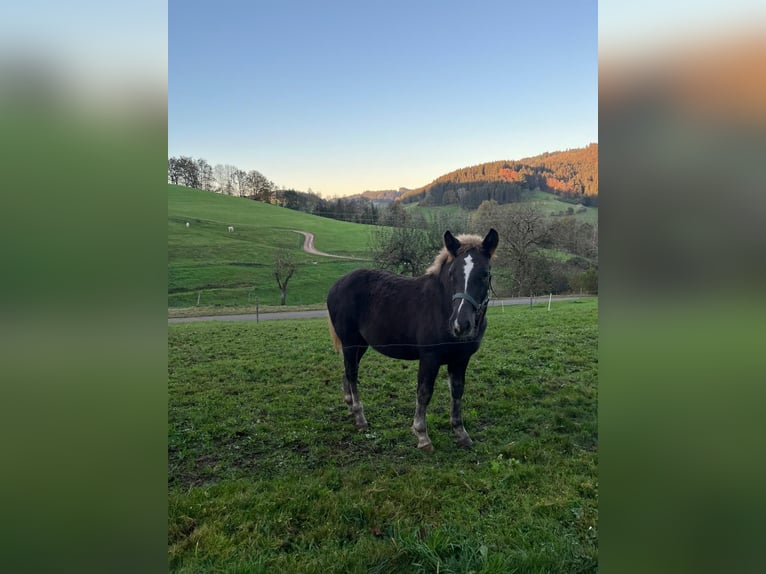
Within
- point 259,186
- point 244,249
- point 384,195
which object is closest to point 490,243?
point 384,195

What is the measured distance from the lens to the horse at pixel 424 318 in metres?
3.87

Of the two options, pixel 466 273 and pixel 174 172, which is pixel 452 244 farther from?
pixel 174 172

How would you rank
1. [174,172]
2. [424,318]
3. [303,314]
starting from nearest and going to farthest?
[174,172], [424,318], [303,314]

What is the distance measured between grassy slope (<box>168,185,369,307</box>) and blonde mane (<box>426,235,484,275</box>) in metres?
1.08

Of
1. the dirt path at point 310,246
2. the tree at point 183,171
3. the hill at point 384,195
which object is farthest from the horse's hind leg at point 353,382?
the tree at point 183,171

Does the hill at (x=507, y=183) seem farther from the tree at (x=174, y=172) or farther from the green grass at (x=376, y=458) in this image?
the tree at (x=174, y=172)

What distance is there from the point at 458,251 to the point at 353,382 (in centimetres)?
202

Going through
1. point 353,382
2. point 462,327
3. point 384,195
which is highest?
point 384,195

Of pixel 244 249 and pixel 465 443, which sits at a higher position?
pixel 244 249

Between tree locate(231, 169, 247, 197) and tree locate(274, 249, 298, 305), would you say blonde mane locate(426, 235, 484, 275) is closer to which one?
tree locate(274, 249, 298, 305)

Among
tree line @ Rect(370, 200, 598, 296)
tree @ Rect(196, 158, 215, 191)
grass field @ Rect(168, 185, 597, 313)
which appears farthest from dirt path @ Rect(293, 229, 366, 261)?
tree @ Rect(196, 158, 215, 191)

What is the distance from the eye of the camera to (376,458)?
417cm

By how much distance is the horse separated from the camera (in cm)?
387
